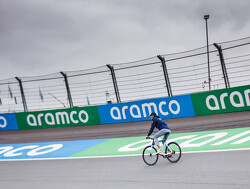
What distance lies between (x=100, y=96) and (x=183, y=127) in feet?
15.0

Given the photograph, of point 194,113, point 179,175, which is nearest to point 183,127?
point 194,113

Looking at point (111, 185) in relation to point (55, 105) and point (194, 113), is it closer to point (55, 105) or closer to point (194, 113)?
point (194, 113)

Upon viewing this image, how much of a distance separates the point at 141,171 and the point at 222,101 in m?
6.81

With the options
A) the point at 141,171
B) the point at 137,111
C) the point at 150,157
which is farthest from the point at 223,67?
the point at 141,171

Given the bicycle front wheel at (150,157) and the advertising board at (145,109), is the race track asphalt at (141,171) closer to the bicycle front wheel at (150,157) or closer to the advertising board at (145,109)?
the bicycle front wheel at (150,157)

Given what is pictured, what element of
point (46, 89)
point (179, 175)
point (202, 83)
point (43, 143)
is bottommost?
point (179, 175)

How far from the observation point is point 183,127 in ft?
44.8

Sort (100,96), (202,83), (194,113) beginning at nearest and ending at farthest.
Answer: (202,83)
(194,113)
(100,96)

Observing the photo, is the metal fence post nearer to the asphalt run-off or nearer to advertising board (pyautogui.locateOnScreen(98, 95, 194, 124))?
advertising board (pyautogui.locateOnScreen(98, 95, 194, 124))

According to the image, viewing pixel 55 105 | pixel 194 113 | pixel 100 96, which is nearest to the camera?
pixel 194 113

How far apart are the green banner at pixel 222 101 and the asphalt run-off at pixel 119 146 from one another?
6.03 ft

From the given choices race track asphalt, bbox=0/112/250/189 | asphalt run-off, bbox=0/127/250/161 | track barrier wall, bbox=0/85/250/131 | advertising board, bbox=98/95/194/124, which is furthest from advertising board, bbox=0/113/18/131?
race track asphalt, bbox=0/112/250/189

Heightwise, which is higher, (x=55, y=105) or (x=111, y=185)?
(x=55, y=105)

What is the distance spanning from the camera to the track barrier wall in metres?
13.5
